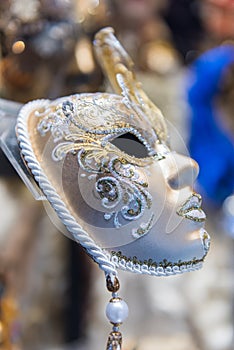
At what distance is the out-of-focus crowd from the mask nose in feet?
0.13

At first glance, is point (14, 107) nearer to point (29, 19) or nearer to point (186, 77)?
point (29, 19)

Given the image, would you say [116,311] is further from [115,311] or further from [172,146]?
[172,146]

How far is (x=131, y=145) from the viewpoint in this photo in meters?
0.54

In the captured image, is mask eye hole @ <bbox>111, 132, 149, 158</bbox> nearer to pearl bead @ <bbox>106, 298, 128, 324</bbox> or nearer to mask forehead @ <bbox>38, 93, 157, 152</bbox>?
mask forehead @ <bbox>38, 93, 157, 152</bbox>

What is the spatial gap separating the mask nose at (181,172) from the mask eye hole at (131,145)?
26 millimetres

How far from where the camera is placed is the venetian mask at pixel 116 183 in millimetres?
509

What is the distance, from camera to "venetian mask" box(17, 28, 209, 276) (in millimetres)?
509

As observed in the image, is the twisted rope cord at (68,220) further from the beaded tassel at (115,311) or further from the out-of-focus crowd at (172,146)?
the out-of-focus crowd at (172,146)

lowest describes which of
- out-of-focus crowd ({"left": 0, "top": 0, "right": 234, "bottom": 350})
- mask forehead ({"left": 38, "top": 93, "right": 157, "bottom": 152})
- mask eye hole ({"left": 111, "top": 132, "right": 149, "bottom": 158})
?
out-of-focus crowd ({"left": 0, "top": 0, "right": 234, "bottom": 350})

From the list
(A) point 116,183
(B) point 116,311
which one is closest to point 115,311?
(B) point 116,311

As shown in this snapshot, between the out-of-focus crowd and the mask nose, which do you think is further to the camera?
the out-of-focus crowd

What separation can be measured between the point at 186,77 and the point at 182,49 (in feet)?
0.48

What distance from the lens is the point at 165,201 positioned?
528 mm

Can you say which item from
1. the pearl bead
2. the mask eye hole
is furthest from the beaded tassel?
the mask eye hole
